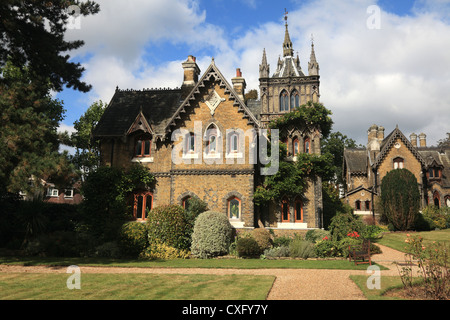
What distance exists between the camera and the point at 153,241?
19250mm

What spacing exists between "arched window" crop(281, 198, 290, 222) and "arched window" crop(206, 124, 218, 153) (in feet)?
21.3

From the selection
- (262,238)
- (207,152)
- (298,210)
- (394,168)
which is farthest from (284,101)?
(394,168)

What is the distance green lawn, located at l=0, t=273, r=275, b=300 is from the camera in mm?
9703

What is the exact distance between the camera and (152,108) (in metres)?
26.8

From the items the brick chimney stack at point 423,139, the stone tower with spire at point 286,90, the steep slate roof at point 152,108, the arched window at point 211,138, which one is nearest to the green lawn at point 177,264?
the arched window at point 211,138

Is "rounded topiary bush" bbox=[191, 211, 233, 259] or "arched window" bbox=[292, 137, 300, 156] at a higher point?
Result: "arched window" bbox=[292, 137, 300, 156]

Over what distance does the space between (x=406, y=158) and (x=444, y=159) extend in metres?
10.6

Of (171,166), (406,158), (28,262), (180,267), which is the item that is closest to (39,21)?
(171,166)

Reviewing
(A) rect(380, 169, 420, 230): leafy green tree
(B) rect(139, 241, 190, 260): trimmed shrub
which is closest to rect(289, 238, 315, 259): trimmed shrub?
(B) rect(139, 241, 190, 260): trimmed shrub

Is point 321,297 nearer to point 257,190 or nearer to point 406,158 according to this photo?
point 257,190

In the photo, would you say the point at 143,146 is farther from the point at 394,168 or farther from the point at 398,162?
the point at 398,162

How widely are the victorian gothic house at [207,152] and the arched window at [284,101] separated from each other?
15.8 ft

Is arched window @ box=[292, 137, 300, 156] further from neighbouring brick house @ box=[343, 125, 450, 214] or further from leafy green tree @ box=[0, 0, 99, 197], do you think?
neighbouring brick house @ box=[343, 125, 450, 214]

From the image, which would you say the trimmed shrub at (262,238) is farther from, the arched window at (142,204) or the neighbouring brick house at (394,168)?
the neighbouring brick house at (394,168)
